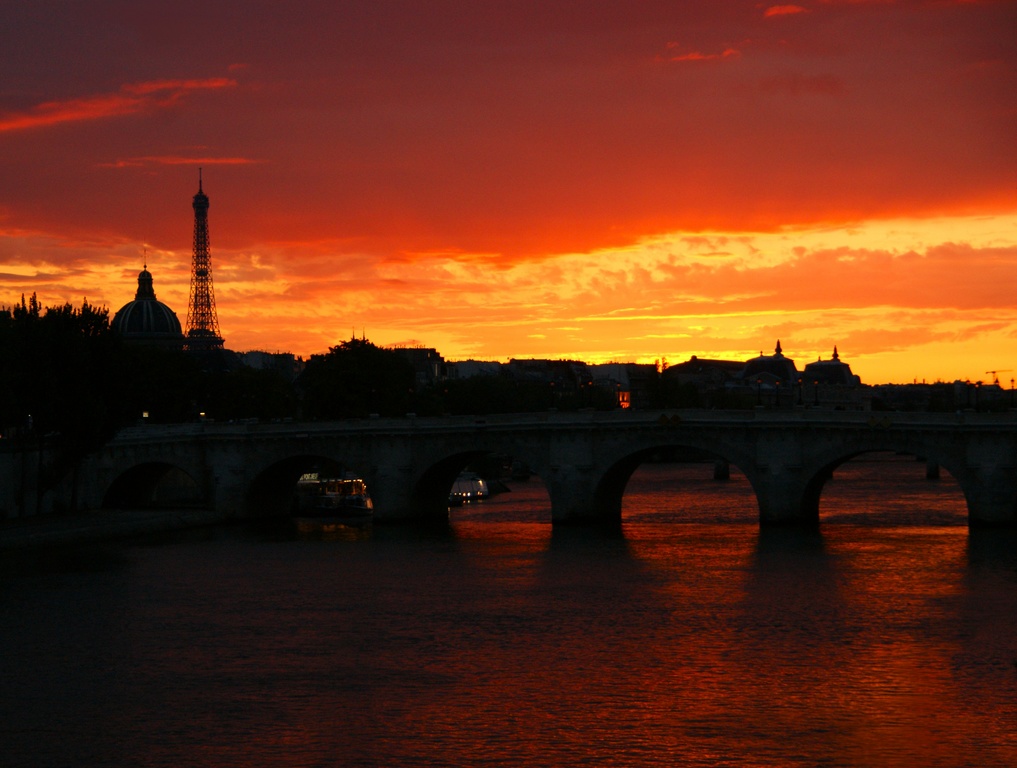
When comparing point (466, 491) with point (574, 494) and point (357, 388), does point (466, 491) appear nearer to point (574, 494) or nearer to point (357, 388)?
point (357, 388)

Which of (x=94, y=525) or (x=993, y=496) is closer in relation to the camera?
(x=993, y=496)

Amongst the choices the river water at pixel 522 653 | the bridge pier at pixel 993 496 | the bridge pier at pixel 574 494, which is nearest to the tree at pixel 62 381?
the river water at pixel 522 653

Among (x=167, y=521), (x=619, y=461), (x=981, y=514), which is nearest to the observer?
(x=981, y=514)

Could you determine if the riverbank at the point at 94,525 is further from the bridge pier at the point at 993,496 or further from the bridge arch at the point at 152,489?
the bridge pier at the point at 993,496

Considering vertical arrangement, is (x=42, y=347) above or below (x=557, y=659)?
Answer: above

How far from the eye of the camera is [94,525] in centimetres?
8138

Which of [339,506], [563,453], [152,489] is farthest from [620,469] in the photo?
[152,489]

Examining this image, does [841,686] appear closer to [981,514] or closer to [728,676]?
[728,676]

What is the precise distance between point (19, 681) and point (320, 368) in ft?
314

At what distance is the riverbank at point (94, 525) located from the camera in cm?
7594

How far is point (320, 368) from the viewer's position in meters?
138

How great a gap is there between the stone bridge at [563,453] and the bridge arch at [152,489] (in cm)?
17

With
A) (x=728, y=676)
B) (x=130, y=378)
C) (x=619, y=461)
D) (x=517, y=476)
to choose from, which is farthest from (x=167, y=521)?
(x=517, y=476)

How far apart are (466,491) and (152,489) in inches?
849
